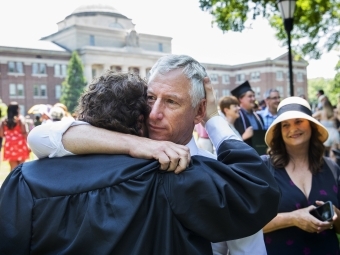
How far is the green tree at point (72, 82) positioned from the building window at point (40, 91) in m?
3.40

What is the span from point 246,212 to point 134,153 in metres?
0.48

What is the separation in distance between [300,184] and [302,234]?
371mm

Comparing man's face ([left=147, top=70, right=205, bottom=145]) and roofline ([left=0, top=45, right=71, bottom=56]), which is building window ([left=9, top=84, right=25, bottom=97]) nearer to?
roofline ([left=0, top=45, right=71, bottom=56])

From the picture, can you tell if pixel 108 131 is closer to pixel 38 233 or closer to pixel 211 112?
pixel 38 233

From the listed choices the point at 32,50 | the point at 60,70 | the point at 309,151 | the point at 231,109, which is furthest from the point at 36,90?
the point at 309,151

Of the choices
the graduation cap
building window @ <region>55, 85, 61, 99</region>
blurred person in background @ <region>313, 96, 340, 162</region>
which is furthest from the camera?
building window @ <region>55, 85, 61, 99</region>

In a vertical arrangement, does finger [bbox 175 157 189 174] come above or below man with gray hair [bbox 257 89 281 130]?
below

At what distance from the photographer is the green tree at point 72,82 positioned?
2402 inches

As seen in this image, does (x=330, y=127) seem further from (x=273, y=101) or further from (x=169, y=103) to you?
(x=169, y=103)

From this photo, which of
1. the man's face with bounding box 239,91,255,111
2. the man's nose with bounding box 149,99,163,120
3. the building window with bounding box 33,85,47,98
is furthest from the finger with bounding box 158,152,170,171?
the building window with bounding box 33,85,47,98

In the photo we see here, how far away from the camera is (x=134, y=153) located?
155 cm

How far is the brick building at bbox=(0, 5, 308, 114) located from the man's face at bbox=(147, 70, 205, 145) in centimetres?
5531

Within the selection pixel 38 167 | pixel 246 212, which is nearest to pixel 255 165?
pixel 246 212

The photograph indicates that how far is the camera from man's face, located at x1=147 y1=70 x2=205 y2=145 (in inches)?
73.6
